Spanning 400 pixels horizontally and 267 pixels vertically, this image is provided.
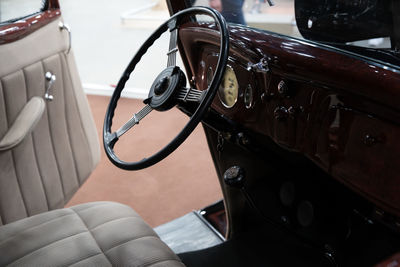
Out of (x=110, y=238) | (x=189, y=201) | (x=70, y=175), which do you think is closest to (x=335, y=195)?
(x=110, y=238)

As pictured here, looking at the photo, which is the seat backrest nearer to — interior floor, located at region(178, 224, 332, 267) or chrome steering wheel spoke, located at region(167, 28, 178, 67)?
interior floor, located at region(178, 224, 332, 267)

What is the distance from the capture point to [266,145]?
4.77ft

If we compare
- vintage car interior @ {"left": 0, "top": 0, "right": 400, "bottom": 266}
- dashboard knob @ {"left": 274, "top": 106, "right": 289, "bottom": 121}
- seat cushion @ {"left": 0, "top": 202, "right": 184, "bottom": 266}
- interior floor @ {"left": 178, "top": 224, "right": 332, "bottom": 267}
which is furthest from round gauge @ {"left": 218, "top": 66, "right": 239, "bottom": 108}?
interior floor @ {"left": 178, "top": 224, "right": 332, "bottom": 267}

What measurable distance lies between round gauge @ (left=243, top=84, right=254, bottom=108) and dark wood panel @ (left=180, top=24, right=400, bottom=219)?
1 centimetres

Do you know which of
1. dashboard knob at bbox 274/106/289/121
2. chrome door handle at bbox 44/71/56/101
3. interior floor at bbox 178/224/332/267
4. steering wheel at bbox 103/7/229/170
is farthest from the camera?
chrome door handle at bbox 44/71/56/101

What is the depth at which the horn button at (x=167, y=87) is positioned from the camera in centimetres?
103

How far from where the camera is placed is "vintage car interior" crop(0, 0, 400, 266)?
3.07 feet

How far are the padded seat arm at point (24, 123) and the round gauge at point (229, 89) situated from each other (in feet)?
2.46

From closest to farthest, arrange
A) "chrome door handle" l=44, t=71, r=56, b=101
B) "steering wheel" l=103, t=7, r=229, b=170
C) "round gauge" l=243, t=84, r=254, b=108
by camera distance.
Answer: "steering wheel" l=103, t=7, r=229, b=170 → "round gauge" l=243, t=84, r=254, b=108 → "chrome door handle" l=44, t=71, r=56, b=101

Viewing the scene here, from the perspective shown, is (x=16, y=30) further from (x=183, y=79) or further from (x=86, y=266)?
(x=86, y=266)

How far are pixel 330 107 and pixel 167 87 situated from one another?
1.28 ft

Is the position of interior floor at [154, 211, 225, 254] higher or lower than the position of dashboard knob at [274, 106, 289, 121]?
lower

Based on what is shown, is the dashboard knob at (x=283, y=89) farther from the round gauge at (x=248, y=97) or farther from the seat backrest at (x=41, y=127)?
the seat backrest at (x=41, y=127)

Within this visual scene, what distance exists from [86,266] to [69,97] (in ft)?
3.50
